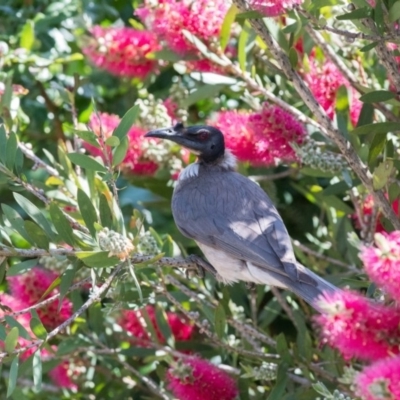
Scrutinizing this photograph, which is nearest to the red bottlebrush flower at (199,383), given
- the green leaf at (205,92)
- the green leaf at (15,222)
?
the green leaf at (15,222)

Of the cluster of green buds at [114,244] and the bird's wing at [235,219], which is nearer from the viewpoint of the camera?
the cluster of green buds at [114,244]

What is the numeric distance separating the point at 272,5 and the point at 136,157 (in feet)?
3.23

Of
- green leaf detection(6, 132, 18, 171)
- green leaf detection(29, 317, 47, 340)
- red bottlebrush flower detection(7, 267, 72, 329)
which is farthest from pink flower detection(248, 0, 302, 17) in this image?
red bottlebrush flower detection(7, 267, 72, 329)

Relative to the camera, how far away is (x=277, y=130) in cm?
255

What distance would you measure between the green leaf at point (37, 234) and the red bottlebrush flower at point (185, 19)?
31.7 inches

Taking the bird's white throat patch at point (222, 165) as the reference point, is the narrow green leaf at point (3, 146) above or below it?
above

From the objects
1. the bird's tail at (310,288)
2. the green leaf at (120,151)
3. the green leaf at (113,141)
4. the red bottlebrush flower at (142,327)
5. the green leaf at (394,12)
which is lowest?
the red bottlebrush flower at (142,327)

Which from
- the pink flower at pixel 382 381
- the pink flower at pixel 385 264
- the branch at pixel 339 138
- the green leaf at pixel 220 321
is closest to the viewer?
the pink flower at pixel 382 381

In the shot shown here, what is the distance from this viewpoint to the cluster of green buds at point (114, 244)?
6.55ft

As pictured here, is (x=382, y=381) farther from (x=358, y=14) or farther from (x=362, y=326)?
(x=358, y=14)

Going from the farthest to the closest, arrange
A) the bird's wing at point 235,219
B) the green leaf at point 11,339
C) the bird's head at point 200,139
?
the bird's head at point 200,139
the bird's wing at point 235,219
the green leaf at point 11,339

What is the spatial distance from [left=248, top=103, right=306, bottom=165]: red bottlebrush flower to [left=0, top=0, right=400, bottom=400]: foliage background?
6 centimetres

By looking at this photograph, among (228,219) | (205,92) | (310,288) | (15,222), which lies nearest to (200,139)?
(205,92)

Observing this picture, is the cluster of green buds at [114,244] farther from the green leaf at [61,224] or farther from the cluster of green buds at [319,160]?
the cluster of green buds at [319,160]
